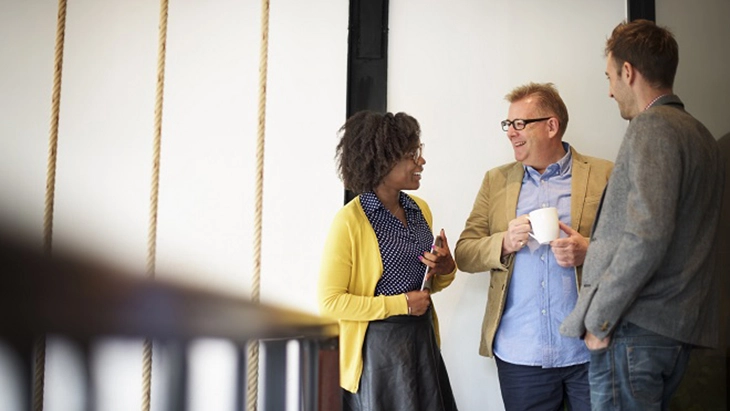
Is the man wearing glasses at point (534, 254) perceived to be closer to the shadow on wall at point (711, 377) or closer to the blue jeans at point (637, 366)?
the blue jeans at point (637, 366)

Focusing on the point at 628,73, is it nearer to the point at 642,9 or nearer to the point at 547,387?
the point at 547,387

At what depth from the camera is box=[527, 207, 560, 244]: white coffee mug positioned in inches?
68.1

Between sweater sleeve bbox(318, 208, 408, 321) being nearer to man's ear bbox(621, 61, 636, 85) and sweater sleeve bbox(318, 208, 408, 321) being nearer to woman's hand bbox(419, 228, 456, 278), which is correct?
woman's hand bbox(419, 228, 456, 278)

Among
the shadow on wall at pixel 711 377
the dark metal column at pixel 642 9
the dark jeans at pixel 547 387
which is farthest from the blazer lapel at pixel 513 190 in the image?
the dark metal column at pixel 642 9

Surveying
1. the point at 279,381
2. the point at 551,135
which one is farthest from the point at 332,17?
the point at 279,381

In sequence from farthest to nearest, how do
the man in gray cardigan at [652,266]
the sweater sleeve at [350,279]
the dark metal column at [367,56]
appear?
the dark metal column at [367,56] → the sweater sleeve at [350,279] → the man in gray cardigan at [652,266]

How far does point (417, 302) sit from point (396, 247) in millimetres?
178

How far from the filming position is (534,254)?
1.96m

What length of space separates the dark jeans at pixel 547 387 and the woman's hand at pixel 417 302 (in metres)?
0.41

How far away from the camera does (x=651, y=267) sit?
134cm

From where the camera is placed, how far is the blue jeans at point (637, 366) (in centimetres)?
140

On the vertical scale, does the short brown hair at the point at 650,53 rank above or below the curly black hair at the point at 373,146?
above

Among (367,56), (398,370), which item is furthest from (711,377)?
(367,56)

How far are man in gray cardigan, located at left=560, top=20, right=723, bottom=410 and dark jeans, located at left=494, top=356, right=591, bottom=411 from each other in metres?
0.40
